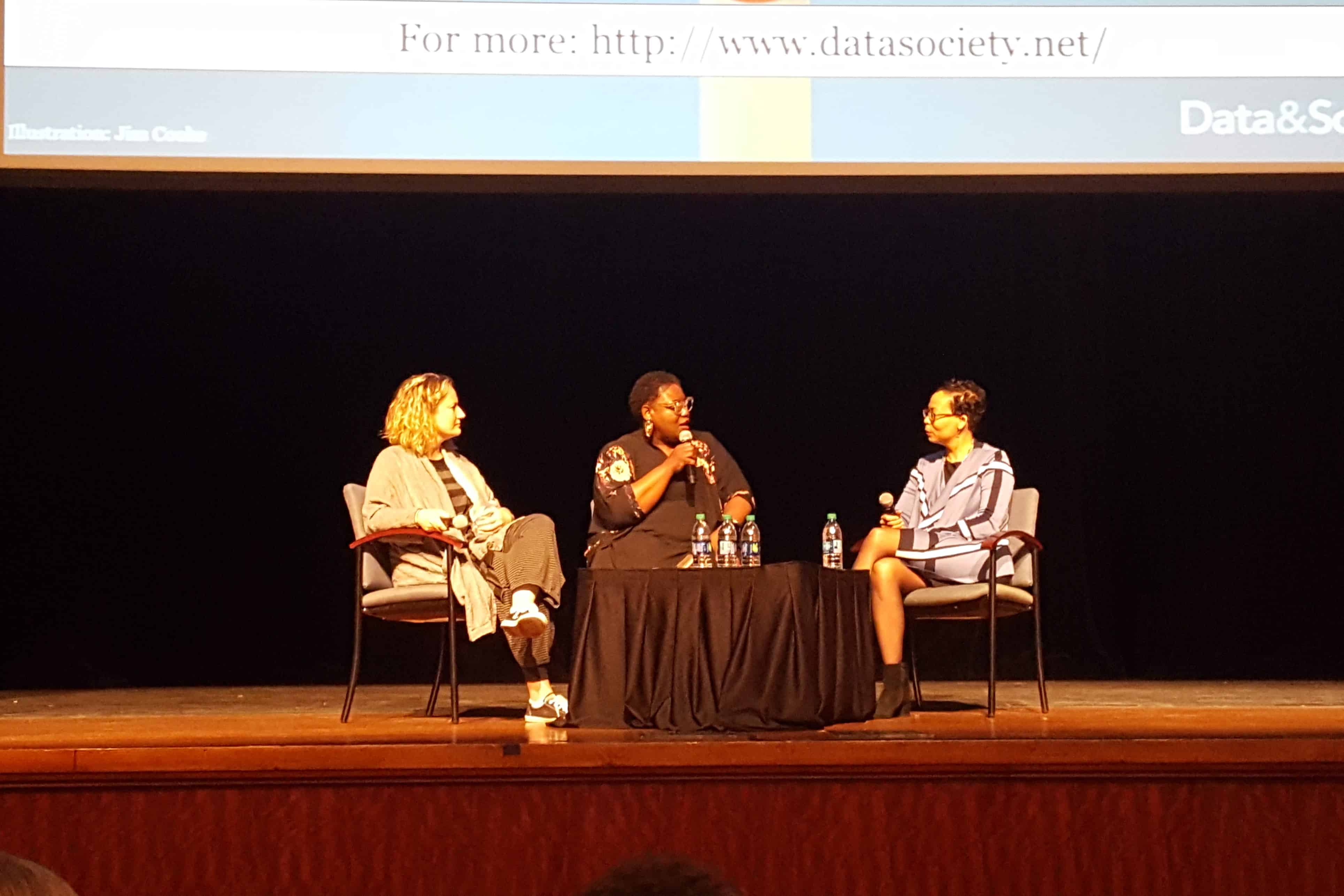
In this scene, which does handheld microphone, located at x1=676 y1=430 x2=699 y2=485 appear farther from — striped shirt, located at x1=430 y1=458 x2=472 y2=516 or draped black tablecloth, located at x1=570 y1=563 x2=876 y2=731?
striped shirt, located at x1=430 y1=458 x2=472 y2=516

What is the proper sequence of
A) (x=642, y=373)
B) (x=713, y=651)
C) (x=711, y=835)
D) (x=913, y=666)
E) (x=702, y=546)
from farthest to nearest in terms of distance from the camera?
(x=642, y=373)
(x=913, y=666)
(x=702, y=546)
(x=713, y=651)
(x=711, y=835)

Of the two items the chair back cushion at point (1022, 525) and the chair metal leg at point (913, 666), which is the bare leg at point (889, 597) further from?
the chair back cushion at point (1022, 525)

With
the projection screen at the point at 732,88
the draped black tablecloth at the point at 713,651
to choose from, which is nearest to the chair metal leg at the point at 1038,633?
the draped black tablecloth at the point at 713,651

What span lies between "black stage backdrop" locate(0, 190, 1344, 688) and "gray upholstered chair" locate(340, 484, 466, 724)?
124 centimetres

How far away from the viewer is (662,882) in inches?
36.6

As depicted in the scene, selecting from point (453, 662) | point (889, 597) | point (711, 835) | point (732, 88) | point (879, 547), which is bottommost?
point (711, 835)

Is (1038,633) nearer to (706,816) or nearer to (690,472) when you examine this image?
(690,472)

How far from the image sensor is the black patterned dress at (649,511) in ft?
12.7


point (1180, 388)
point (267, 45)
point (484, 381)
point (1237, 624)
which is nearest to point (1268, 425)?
point (1180, 388)

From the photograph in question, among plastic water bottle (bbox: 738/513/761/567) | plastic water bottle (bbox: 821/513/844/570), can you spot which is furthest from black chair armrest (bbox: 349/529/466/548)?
plastic water bottle (bbox: 821/513/844/570)

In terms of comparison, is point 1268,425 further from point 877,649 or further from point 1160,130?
point 877,649

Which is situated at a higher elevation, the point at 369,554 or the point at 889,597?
the point at 369,554

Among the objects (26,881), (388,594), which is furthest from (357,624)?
(26,881)

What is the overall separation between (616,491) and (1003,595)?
1000 millimetres
